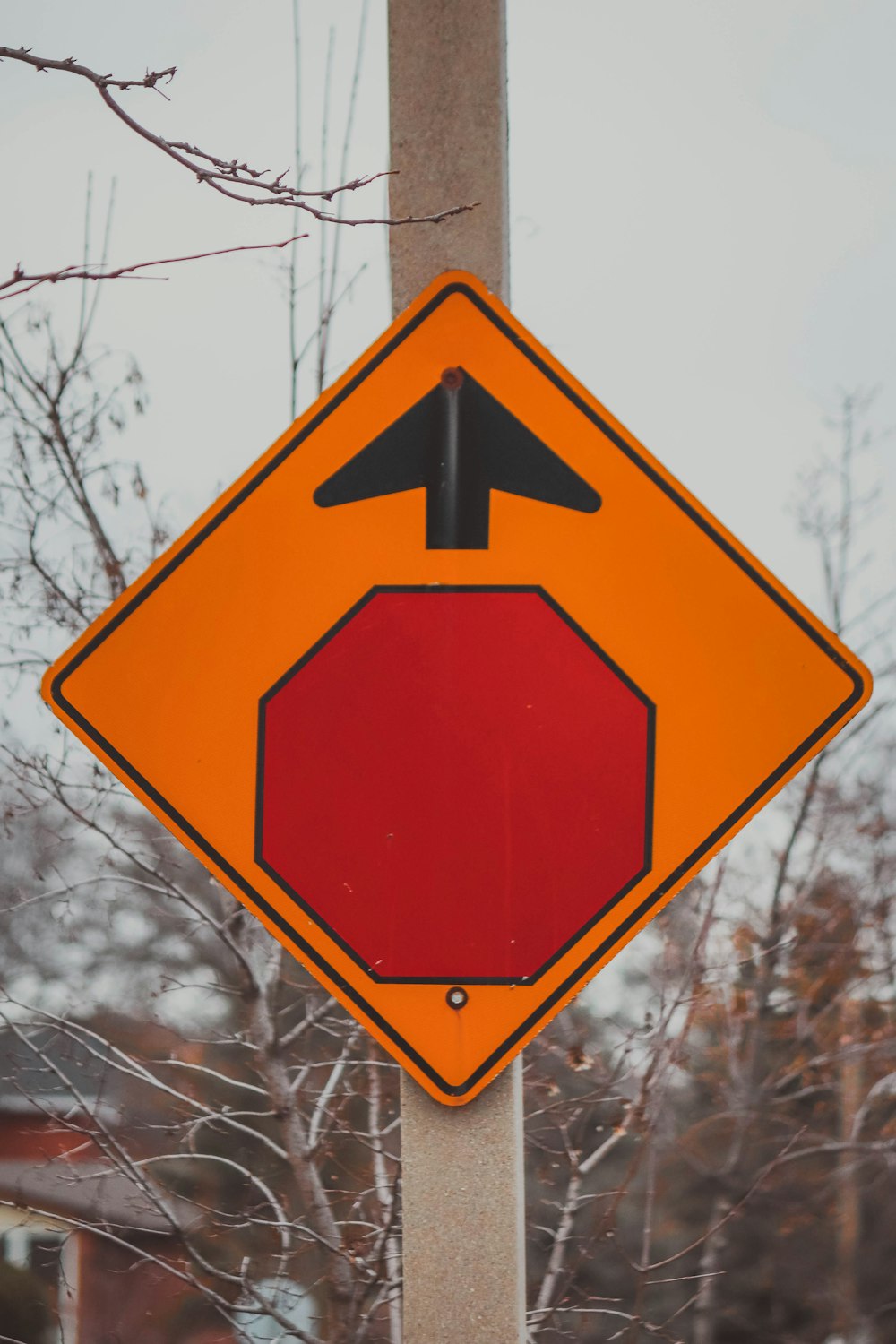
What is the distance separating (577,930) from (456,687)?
38 centimetres

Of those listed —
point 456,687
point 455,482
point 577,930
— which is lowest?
point 577,930

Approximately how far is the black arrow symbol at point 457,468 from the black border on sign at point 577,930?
85 mm

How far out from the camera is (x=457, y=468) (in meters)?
1.90

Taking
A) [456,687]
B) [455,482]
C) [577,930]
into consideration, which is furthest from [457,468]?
[577,930]

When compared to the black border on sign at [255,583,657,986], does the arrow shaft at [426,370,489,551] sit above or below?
above

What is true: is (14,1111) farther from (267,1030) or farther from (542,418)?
(542,418)

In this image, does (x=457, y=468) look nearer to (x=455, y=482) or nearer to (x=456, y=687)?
(x=455, y=482)

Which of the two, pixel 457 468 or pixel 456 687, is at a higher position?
pixel 457 468

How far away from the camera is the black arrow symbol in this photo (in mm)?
1887

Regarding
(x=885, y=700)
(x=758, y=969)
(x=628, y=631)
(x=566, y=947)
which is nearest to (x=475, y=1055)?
(x=566, y=947)

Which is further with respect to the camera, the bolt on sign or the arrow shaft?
the arrow shaft

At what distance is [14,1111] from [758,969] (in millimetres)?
5784

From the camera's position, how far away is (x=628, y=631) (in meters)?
1.85

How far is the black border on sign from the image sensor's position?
176cm
